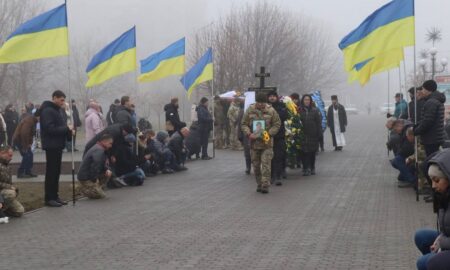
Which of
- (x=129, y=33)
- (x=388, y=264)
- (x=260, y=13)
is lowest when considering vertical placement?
(x=388, y=264)

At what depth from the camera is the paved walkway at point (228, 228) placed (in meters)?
8.57

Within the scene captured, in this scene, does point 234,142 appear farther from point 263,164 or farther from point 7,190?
point 7,190

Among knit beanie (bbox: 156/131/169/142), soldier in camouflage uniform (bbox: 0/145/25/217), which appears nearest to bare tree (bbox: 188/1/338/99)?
knit beanie (bbox: 156/131/169/142)

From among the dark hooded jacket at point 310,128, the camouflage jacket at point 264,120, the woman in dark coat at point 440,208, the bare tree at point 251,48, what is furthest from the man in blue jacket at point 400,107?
the bare tree at point 251,48

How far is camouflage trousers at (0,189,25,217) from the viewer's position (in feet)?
38.2

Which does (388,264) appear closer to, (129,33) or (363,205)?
(363,205)

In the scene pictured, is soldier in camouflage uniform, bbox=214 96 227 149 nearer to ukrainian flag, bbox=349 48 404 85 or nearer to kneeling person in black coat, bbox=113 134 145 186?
kneeling person in black coat, bbox=113 134 145 186

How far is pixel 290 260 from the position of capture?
8.48 m

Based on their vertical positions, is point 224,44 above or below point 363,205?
above

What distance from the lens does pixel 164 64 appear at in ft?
66.9

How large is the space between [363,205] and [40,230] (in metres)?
5.11

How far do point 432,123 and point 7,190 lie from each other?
6.67 m

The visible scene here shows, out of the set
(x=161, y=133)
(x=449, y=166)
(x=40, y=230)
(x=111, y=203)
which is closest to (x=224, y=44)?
(x=161, y=133)

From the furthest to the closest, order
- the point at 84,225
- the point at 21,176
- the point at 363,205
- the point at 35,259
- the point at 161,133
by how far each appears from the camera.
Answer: the point at 161,133, the point at 21,176, the point at 363,205, the point at 84,225, the point at 35,259
